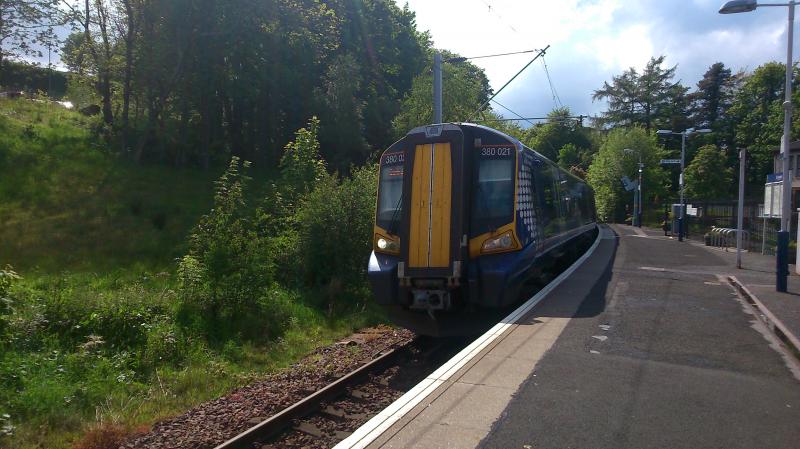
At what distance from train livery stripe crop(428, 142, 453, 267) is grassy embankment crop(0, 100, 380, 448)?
10.4 feet

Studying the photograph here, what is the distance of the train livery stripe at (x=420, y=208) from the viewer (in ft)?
29.3

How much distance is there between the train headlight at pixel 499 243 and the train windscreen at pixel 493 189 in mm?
184

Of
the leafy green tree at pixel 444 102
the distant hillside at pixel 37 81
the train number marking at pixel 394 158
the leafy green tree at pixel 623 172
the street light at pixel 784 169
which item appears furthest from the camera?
the leafy green tree at pixel 623 172

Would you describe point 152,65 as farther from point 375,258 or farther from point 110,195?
point 375,258

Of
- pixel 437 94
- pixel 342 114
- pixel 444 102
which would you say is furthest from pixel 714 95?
pixel 437 94

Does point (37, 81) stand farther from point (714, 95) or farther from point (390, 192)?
point (714, 95)

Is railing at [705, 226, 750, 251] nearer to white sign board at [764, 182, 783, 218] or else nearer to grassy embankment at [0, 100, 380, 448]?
white sign board at [764, 182, 783, 218]

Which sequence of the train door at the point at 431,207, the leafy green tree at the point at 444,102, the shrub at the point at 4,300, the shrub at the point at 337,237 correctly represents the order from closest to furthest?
1. the shrub at the point at 4,300
2. the train door at the point at 431,207
3. the shrub at the point at 337,237
4. the leafy green tree at the point at 444,102

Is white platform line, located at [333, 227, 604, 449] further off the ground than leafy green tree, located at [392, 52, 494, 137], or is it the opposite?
leafy green tree, located at [392, 52, 494, 137]

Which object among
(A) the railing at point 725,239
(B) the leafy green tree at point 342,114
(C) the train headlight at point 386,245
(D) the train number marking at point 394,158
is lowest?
(A) the railing at point 725,239

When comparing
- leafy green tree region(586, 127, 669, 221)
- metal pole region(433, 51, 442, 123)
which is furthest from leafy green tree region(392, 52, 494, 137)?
leafy green tree region(586, 127, 669, 221)

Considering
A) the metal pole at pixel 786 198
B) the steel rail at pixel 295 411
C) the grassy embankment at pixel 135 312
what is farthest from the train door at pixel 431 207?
the metal pole at pixel 786 198

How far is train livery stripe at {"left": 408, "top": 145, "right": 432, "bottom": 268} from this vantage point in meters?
8.93

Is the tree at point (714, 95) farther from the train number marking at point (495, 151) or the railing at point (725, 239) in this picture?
the train number marking at point (495, 151)
